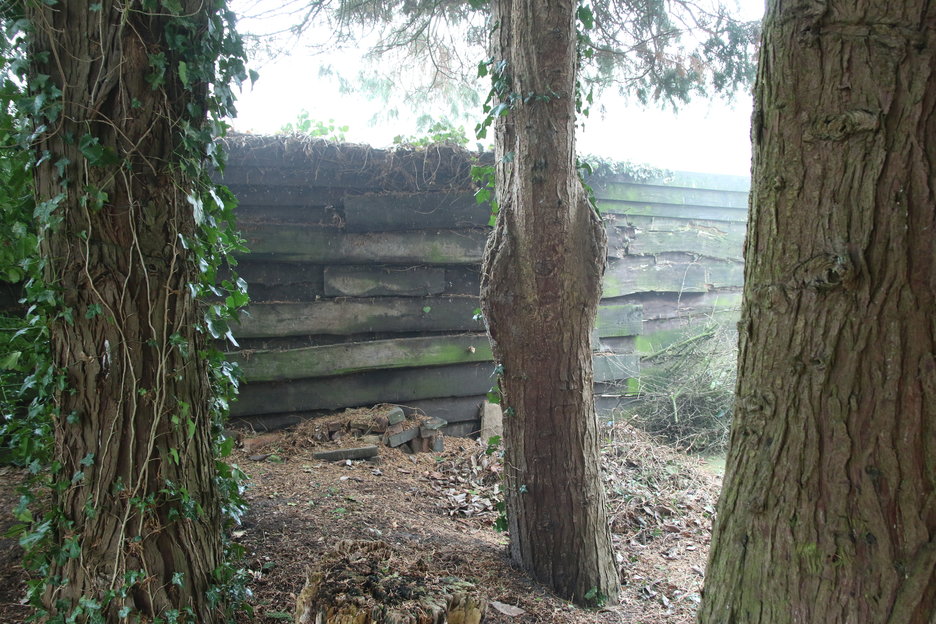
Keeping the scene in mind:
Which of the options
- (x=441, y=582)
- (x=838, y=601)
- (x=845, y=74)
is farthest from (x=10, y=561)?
(x=845, y=74)

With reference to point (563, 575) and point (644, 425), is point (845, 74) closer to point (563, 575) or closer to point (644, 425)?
point (563, 575)

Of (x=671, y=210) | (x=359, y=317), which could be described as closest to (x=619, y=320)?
(x=671, y=210)

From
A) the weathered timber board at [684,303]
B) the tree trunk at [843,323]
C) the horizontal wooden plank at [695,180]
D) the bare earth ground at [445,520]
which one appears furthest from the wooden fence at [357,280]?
the tree trunk at [843,323]

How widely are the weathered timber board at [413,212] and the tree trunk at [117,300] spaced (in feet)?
10.0

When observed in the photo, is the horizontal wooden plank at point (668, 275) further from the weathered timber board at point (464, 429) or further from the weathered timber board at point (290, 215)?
the weathered timber board at point (290, 215)

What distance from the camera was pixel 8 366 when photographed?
7.04 feet

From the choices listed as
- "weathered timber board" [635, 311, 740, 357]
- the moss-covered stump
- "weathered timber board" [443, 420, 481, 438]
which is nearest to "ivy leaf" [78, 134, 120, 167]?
the moss-covered stump

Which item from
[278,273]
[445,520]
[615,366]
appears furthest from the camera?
[615,366]

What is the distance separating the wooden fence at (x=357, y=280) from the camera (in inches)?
201

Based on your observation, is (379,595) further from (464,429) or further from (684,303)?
(684,303)

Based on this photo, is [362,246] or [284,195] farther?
[362,246]

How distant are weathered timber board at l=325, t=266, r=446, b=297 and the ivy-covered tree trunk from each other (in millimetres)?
2347

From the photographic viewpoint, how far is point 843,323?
5.02ft

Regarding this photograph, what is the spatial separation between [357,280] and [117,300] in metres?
3.24
